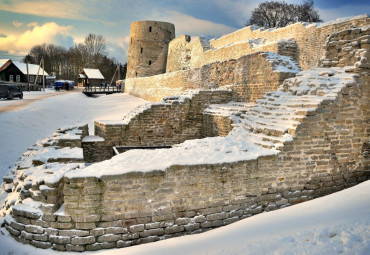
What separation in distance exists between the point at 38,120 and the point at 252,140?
14693 millimetres

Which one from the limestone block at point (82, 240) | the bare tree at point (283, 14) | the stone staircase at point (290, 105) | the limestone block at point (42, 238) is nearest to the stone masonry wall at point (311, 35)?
the stone staircase at point (290, 105)

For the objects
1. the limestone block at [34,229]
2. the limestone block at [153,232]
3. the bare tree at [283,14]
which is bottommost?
the limestone block at [153,232]

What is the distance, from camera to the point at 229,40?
73.1 ft

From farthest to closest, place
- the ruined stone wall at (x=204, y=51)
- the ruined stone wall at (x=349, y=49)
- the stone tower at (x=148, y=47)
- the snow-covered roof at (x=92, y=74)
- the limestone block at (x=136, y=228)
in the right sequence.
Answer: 1. the snow-covered roof at (x=92, y=74)
2. the stone tower at (x=148, y=47)
3. the ruined stone wall at (x=204, y=51)
4. the ruined stone wall at (x=349, y=49)
5. the limestone block at (x=136, y=228)

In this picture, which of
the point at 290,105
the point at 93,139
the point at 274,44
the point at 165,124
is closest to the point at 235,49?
the point at 274,44

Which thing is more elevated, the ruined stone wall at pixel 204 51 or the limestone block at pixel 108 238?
the ruined stone wall at pixel 204 51

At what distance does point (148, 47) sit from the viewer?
31.3m

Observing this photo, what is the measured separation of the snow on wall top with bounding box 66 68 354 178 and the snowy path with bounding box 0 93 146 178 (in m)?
6.84

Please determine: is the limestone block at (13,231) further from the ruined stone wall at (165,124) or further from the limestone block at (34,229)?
the ruined stone wall at (165,124)

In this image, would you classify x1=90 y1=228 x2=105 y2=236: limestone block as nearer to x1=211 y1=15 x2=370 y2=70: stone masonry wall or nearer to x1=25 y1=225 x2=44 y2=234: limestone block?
x1=25 y1=225 x2=44 y2=234: limestone block

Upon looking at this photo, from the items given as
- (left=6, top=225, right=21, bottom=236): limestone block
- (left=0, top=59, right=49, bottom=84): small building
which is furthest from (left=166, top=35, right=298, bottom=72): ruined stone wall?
(left=0, top=59, right=49, bottom=84): small building

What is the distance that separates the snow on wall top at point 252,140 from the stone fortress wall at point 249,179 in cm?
3

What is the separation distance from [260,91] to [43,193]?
782cm

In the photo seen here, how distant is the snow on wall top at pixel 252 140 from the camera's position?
495 centimetres
